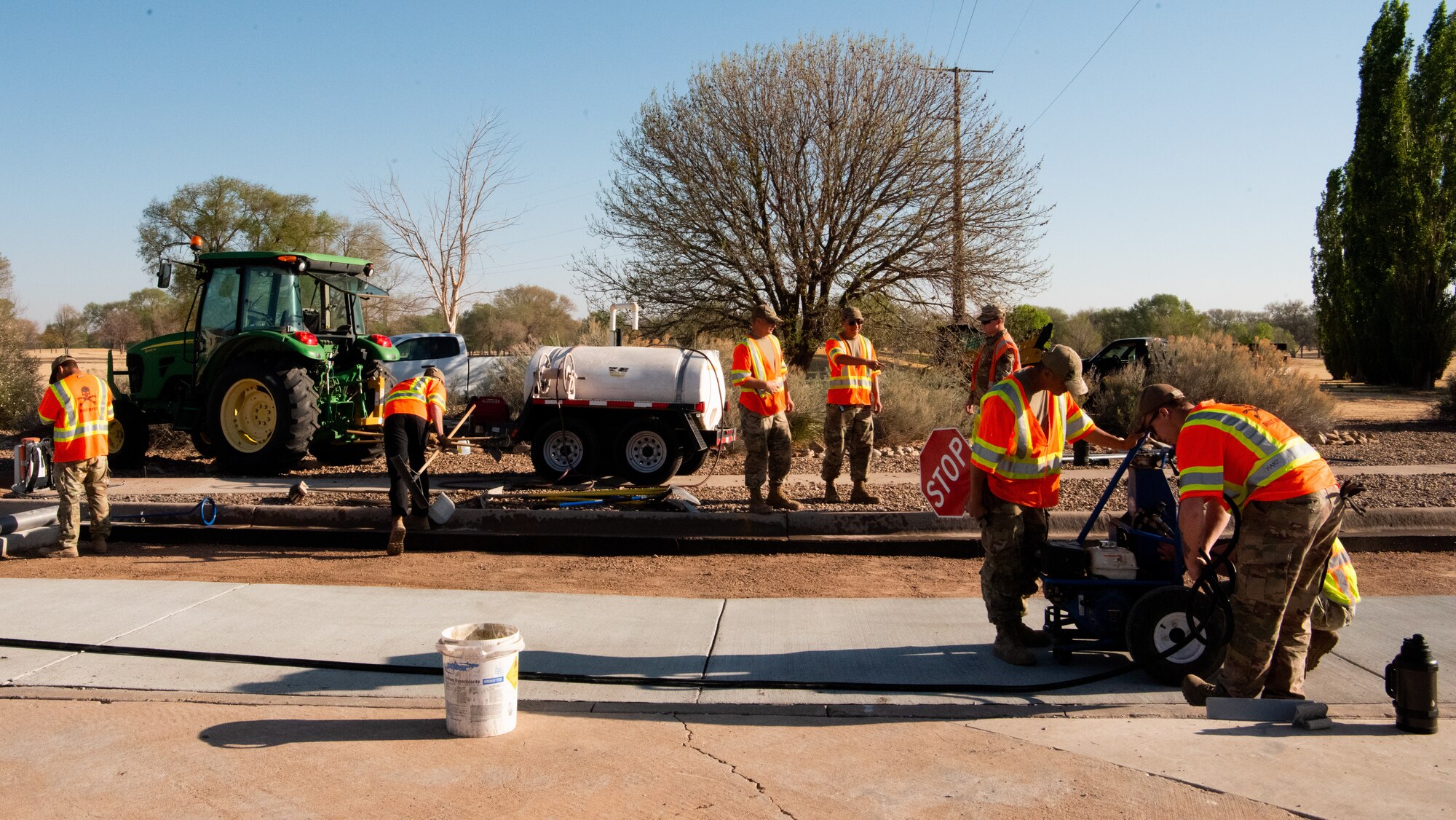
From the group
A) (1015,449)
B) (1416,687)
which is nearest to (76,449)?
(1015,449)

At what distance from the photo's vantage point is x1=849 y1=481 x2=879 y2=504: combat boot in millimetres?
10047

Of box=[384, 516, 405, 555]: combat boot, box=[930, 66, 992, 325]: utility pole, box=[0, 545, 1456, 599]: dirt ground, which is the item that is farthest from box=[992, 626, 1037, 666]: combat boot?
box=[930, 66, 992, 325]: utility pole

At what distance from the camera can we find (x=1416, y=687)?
4.57 meters

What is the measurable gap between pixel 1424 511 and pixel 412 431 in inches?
345

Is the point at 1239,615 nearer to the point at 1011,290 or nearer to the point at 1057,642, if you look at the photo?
the point at 1057,642

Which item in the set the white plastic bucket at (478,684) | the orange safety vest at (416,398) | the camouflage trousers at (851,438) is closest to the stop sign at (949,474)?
the white plastic bucket at (478,684)

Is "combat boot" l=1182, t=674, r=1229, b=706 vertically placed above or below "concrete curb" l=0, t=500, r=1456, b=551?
below

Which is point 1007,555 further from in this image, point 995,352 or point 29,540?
point 29,540

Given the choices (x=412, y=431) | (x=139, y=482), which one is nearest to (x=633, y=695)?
(x=412, y=431)

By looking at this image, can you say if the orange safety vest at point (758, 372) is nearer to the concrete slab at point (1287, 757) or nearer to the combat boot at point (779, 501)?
the combat boot at point (779, 501)

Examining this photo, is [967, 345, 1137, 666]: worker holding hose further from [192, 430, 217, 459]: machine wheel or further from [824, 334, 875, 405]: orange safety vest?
[192, 430, 217, 459]: machine wheel

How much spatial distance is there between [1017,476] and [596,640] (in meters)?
2.55

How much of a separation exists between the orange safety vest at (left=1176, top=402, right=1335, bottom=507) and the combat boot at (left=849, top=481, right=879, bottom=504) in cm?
520

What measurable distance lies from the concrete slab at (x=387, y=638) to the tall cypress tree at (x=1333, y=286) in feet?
116
